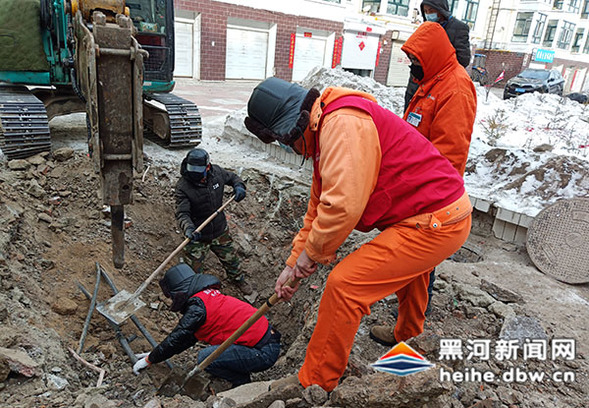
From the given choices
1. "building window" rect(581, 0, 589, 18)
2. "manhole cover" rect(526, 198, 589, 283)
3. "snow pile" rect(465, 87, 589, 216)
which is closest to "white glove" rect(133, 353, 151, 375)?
"manhole cover" rect(526, 198, 589, 283)

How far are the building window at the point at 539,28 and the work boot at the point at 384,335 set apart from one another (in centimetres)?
3478

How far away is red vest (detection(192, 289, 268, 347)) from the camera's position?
3.27 meters

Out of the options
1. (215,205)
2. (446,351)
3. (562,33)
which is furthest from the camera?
(562,33)

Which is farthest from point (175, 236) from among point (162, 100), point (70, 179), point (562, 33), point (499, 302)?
point (562, 33)

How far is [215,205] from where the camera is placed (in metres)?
4.70

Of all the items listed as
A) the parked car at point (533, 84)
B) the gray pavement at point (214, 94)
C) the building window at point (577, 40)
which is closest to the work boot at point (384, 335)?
the gray pavement at point (214, 94)

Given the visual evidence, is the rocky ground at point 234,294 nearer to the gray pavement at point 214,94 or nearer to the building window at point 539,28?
the gray pavement at point 214,94

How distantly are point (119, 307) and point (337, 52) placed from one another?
19441 millimetres

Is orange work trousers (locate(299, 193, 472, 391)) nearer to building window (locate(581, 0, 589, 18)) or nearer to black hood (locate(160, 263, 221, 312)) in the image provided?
black hood (locate(160, 263, 221, 312))

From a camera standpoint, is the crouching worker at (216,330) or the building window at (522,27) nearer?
the crouching worker at (216,330)

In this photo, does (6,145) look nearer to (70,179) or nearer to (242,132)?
(70,179)

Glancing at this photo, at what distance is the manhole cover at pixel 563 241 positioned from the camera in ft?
13.8

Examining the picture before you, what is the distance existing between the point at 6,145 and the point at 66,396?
3.92m

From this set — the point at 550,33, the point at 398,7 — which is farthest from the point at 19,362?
the point at 550,33
